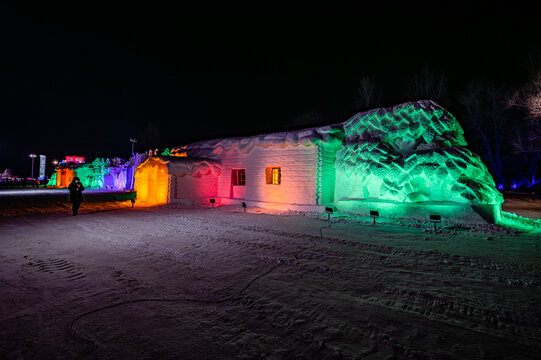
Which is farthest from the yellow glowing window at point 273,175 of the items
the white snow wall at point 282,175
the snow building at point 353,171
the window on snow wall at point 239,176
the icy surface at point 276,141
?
the window on snow wall at point 239,176

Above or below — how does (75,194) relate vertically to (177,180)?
below

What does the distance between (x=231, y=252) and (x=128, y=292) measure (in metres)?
2.64

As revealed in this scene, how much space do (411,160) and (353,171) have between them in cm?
270

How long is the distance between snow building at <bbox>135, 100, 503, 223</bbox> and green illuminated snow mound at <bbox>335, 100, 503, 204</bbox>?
4cm

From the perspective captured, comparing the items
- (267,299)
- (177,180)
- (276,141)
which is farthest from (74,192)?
(267,299)

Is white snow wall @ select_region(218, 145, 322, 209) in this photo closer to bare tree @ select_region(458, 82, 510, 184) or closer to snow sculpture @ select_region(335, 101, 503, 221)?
snow sculpture @ select_region(335, 101, 503, 221)

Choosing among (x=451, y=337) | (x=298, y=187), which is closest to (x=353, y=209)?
(x=298, y=187)

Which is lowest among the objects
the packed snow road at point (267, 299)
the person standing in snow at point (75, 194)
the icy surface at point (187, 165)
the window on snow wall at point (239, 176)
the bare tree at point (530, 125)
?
the packed snow road at point (267, 299)

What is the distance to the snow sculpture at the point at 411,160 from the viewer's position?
11180mm

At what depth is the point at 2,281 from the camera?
4.28 m

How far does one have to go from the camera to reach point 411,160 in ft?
39.3

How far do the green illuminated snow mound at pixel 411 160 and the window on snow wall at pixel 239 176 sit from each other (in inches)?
265

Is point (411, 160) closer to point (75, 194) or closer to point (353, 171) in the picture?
point (353, 171)

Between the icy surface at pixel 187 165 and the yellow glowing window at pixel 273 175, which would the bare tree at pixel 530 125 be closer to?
the yellow glowing window at pixel 273 175
